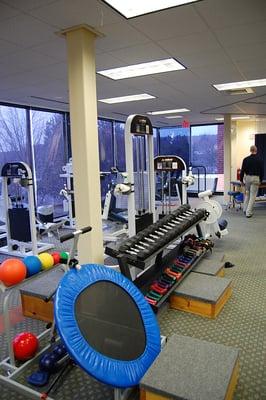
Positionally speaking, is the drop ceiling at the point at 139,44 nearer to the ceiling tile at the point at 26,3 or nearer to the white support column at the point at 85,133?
the ceiling tile at the point at 26,3

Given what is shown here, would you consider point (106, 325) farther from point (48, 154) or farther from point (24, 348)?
point (48, 154)

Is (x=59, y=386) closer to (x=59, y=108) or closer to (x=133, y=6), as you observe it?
(x=133, y=6)

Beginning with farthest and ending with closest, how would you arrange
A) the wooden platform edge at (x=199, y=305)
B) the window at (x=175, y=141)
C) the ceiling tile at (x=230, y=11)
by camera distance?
the window at (x=175, y=141) → the wooden platform edge at (x=199, y=305) → the ceiling tile at (x=230, y=11)

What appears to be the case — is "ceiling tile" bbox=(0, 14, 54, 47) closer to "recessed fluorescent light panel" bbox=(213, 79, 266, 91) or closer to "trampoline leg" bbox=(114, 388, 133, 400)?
"trampoline leg" bbox=(114, 388, 133, 400)

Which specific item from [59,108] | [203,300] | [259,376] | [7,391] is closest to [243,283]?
[203,300]

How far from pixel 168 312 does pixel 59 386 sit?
137 cm

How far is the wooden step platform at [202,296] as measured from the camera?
305cm

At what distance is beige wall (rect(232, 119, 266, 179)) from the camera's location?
421 inches

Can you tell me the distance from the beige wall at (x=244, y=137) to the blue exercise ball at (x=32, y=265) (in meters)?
9.40

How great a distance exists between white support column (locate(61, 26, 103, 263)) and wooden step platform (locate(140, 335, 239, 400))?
1.48m

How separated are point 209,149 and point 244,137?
1.46 meters

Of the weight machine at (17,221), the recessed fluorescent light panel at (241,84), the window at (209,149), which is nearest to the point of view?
the weight machine at (17,221)

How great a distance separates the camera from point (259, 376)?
7.30ft

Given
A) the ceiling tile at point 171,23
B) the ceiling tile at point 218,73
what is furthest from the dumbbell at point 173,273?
the ceiling tile at point 218,73
